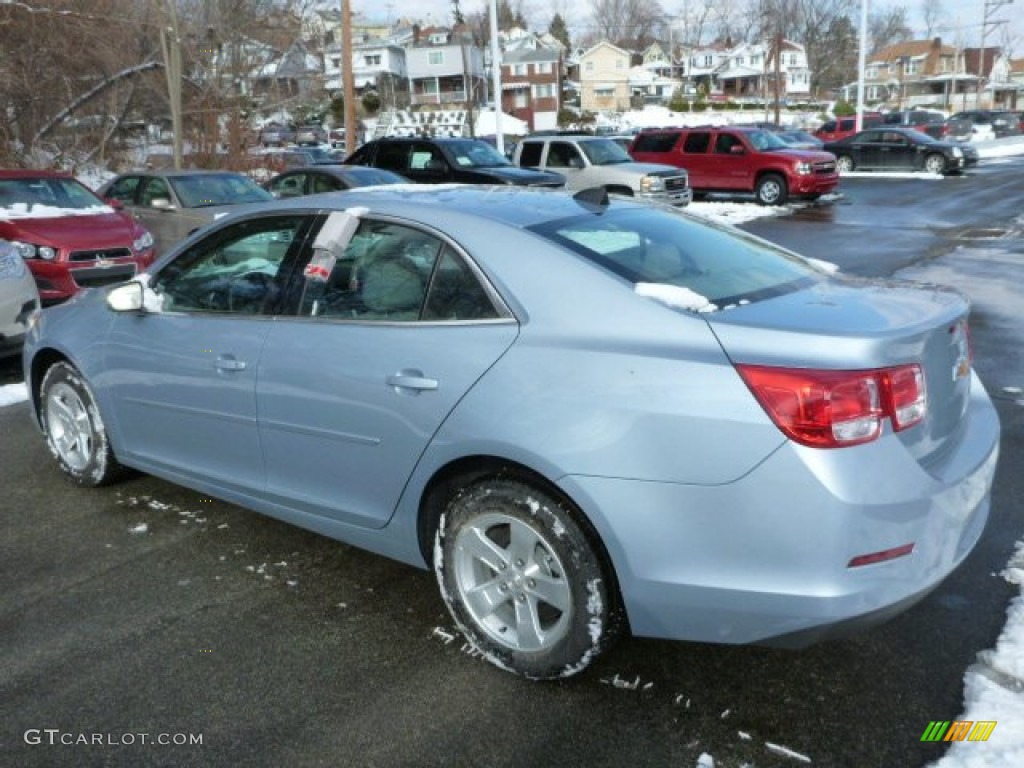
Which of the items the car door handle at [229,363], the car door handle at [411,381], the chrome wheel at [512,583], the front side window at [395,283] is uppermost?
the front side window at [395,283]

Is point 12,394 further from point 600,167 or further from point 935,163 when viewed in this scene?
point 935,163

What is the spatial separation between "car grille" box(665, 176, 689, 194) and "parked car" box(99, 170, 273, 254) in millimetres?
8370

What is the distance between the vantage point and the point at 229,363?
3.70 m

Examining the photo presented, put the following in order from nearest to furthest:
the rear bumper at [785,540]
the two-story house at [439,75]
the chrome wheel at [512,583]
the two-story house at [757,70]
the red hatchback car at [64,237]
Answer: the rear bumper at [785,540] → the chrome wheel at [512,583] → the red hatchback car at [64,237] → the two-story house at [439,75] → the two-story house at [757,70]

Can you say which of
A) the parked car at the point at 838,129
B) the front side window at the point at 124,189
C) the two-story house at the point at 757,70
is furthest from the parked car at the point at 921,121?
the two-story house at the point at 757,70

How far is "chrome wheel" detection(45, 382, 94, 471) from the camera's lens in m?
4.70

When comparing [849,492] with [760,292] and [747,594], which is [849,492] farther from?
[760,292]

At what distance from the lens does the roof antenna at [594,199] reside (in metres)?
3.59

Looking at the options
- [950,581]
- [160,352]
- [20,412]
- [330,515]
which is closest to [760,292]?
[950,581]

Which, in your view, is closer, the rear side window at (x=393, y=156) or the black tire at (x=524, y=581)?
the black tire at (x=524, y=581)

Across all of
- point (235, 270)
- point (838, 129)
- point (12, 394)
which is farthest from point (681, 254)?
point (838, 129)

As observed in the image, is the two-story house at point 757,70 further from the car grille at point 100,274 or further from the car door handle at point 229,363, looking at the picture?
the car door handle at point 229,363

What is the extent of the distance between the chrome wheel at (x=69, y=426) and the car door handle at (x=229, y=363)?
1.34 meters

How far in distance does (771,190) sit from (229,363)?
64.4 feet
